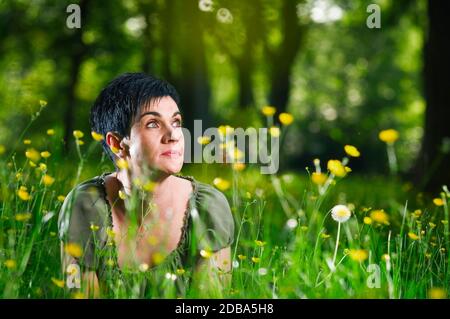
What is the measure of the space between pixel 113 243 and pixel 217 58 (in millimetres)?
16535

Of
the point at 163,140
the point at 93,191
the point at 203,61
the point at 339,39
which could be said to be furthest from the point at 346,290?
the point at 339,39

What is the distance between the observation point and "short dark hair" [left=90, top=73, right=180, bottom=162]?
8.29 ft

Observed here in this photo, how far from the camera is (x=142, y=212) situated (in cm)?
249

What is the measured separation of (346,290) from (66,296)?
3.67 feet

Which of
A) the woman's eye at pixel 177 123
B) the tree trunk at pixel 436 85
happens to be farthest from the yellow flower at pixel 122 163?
the tree trunk at pixel 436 85

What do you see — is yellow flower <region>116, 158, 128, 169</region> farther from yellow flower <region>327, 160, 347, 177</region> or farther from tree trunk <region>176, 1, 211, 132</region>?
tree trunk <region>176, 1, 211, 132</region>

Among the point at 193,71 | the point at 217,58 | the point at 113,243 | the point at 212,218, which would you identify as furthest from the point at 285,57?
the point at 113,243

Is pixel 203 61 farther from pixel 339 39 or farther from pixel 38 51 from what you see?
pixel 339 39

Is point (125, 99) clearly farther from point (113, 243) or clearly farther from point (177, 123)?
point (113, 243)

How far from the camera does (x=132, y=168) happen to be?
2.53 m

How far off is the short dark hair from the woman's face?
3 cm

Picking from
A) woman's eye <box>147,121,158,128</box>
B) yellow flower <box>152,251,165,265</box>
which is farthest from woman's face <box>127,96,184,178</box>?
yellow flower <box>152,251,165,265</box>

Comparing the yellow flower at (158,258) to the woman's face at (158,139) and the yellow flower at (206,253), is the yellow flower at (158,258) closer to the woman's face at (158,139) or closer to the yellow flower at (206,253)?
the yellow flower at (206,253)

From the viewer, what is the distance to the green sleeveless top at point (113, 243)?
246 cm
